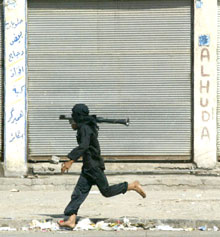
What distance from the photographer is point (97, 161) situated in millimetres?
9828

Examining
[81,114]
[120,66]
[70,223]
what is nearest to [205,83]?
[120,66]

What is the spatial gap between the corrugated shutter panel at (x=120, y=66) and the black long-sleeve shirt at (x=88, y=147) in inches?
165

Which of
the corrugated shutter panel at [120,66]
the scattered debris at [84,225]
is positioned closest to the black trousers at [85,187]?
the scattered debris at [84,225]

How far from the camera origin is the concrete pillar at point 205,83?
13758 millimetres

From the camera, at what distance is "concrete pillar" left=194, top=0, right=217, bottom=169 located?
13.8 metres

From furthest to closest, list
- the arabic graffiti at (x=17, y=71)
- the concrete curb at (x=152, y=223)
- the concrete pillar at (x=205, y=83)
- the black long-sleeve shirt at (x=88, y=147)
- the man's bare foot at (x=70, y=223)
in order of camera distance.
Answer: the arabic graffiti at (x=17, y=71) < the concrete pillar at (x=205, y=83) < the concrete curb at (x=152, y=223) < the man's bare foot at (x=70, y=223) < the black long-sleeve shirt at (x=88, y=147)

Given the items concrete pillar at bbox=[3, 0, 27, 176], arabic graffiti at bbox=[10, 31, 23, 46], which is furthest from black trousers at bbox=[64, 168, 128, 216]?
arabic graffiti at bbox=[10, 31, 23, 46]

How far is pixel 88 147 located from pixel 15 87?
4.62 metres

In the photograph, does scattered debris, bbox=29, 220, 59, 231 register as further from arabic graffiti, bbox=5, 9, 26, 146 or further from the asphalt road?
arabic graffiti, bbox=5, 9, 26, 146

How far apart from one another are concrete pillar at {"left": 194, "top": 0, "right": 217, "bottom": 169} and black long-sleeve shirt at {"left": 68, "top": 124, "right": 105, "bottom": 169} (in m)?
4.42

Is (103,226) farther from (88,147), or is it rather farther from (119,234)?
(88,147)

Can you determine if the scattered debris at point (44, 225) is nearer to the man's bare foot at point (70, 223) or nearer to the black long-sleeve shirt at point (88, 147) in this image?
the man's bare foot at point (70, 223)

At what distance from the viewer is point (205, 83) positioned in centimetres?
1384

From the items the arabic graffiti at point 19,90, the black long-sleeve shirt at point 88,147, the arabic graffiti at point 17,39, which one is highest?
the arabic graffiti at point 17,39
